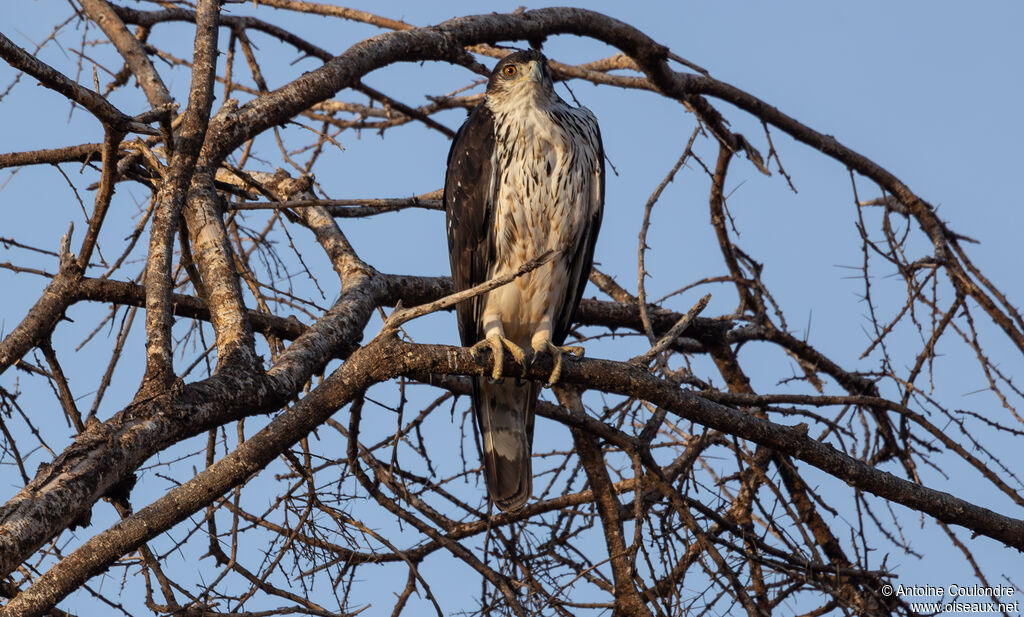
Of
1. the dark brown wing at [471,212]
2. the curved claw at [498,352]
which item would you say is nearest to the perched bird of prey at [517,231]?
the dark brown wing at [471,212]

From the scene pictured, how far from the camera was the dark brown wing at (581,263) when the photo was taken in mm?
4699

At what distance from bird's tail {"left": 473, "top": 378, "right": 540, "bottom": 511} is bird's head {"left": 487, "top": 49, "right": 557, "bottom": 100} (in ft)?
4.43

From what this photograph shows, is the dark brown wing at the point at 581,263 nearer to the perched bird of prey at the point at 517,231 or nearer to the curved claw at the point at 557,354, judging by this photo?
the perched bird of prey at the point at 517,231

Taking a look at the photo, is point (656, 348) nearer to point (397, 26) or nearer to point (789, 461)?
point (789, 461)

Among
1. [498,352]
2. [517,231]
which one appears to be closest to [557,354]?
[498,352]

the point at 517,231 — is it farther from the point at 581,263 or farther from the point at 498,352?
the point at 498,352

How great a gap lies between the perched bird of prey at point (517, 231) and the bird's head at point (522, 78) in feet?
0.05

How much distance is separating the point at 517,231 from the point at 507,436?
91cm

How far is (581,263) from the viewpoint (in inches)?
187

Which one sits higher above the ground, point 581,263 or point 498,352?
point 581,263

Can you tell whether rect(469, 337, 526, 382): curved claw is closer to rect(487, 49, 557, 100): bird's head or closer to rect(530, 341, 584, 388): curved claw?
rect(530, 341, 584, 388): curved claw

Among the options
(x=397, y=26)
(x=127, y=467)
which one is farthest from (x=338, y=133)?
(x=127, y=467)

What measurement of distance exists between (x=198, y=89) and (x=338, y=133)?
8.38 feet

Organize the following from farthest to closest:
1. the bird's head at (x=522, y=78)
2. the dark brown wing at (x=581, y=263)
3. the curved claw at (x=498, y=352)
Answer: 1. the bird's head at (x=522, y=78)
2. the dark brown wing at (x=581, y=263)
3. the curved claw at (x=498, y=352)
